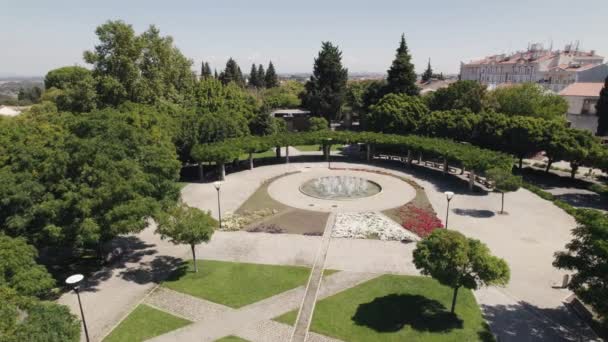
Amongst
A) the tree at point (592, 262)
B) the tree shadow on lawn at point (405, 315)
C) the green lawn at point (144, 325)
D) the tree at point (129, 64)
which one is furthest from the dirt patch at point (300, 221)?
the tree at point (129, 64)

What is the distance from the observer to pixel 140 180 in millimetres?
20188

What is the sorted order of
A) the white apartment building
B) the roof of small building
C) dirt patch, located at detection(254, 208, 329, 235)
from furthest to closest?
the white apartment building, the roof of small building, dirt patch, located at detection(254, 208, 329, 235)

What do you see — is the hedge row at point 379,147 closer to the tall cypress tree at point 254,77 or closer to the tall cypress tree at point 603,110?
the tall cypress tree at point 603,110

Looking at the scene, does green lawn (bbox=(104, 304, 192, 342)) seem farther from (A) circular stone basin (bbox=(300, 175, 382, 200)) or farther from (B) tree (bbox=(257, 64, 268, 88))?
(B) tree (bbox=(257, 64, 268, 88))

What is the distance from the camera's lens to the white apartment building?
274ft

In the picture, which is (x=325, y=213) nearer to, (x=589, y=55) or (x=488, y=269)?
(x=488, y=269)

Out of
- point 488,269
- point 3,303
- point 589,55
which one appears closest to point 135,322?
point 3,303

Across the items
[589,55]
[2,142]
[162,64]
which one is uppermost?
[589,55]

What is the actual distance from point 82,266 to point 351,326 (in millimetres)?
16746

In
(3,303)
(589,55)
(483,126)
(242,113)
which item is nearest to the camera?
(3,303)

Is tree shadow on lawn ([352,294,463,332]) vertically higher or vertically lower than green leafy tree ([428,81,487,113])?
lower

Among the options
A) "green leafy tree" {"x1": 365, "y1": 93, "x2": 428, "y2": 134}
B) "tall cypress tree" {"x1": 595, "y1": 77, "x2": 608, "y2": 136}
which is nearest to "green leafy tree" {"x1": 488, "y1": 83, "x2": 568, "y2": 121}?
"tall cypress tree" {"x1": 595, "y1": 77, "x2": 608, "y2": 136}

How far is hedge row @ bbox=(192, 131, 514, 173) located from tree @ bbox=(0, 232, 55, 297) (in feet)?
79.0

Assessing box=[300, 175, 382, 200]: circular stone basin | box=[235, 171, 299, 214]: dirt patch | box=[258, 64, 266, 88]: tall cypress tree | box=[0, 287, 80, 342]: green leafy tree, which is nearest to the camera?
box=[0, 287, 80, 342]: green leafy tree
